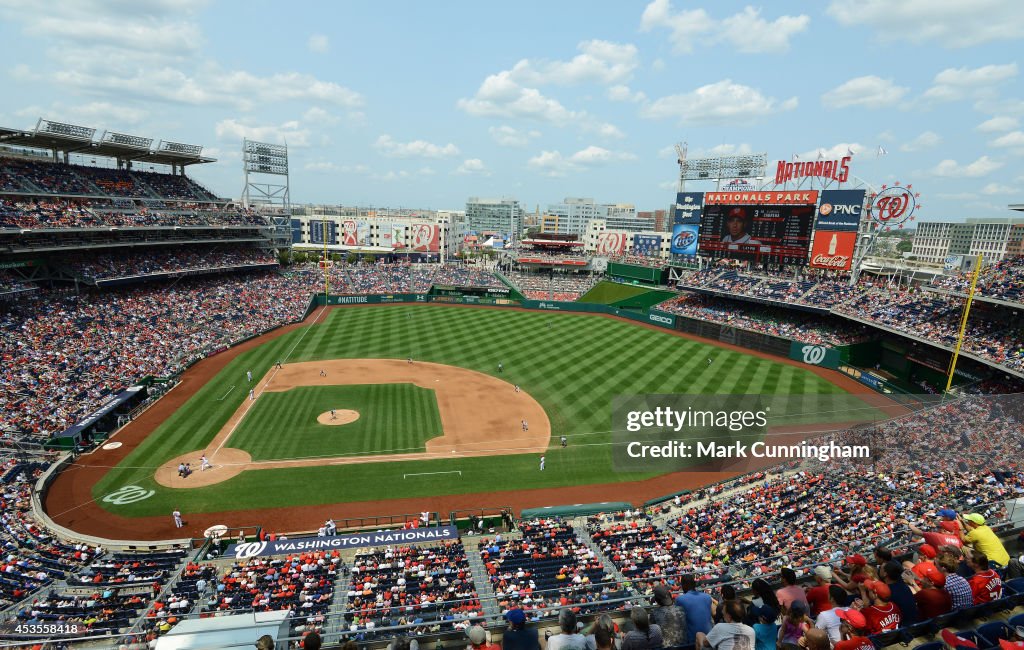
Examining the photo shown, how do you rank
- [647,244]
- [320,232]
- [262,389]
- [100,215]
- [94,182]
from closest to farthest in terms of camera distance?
1. [262,389]
2. [100,215]
3. [94,182]
4. [647,244]
5. [320,232]

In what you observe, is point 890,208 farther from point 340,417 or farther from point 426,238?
point 426,238

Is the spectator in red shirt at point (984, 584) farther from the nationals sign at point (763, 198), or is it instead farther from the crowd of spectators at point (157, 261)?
the crowd of spectators at point (157, 261)

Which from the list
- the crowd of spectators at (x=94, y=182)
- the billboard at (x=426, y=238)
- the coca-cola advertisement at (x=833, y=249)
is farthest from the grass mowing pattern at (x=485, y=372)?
the billboard at (x=426, y=238)

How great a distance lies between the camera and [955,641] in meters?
5.72

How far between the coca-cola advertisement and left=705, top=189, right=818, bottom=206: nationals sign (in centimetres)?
346

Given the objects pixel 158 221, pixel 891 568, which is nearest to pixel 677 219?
pixel 158 221

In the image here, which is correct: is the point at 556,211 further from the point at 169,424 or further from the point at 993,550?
the point at 993,550

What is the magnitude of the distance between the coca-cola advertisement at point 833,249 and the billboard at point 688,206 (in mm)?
13596

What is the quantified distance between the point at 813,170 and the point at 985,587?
49678 millimetres

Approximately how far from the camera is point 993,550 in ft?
26.1

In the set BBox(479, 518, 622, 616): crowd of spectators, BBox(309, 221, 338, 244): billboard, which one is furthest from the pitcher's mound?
BBox(309, 221, 338, 244): billboard

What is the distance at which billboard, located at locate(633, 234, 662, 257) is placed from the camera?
305ft

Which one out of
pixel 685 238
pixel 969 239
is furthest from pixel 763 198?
pixel 969 239

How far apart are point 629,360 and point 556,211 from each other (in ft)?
479
